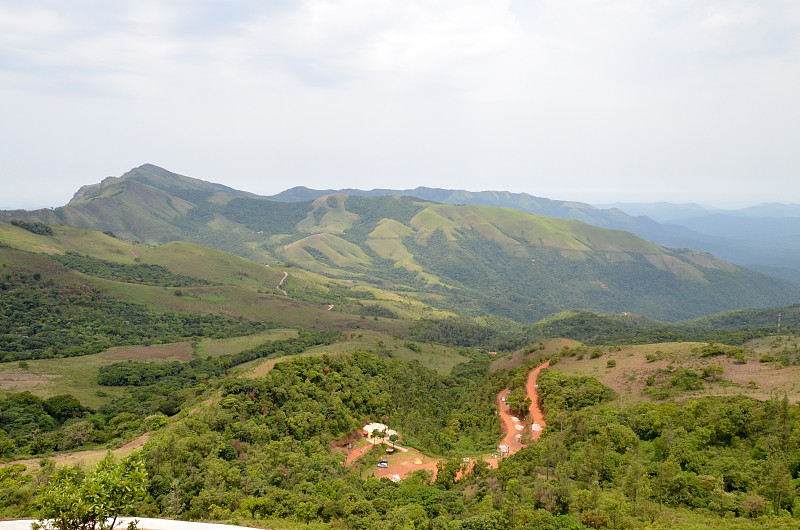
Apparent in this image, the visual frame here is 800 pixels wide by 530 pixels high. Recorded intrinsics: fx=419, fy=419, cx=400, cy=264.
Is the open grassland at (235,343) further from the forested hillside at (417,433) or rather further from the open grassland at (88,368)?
the forested hillside at (417,433)

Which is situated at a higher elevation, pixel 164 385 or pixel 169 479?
pixel 169 479

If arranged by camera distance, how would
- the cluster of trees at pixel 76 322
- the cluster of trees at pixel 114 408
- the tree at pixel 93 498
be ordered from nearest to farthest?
the tree at pixel 93 498 → the cluster of trees at pixel 114 408 → the cluster of trees at pixel 76 322

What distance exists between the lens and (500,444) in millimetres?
64875

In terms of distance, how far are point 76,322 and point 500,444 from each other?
147 metres

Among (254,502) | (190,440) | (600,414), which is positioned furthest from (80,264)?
(600,414)

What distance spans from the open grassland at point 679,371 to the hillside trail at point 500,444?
1236 centimetres

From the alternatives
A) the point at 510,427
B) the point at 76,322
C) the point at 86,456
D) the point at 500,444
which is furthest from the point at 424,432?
the point at 76,322

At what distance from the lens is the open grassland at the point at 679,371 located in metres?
54.8

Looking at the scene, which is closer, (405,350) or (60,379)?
(60,379)

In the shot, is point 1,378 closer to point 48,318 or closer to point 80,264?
point 48,318

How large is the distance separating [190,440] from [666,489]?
47.4m

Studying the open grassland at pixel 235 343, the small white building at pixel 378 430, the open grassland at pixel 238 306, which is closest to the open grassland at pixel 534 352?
the small white building at pixel 378 430

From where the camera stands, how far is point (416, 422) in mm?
73625

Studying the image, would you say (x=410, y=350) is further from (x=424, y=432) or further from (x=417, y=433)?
(x=424, y=432)
